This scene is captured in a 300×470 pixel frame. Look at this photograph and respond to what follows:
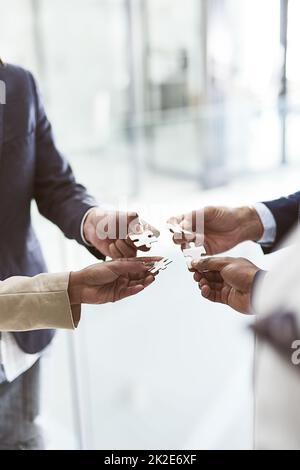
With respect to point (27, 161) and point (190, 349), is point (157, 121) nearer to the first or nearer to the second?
point (190, 349)

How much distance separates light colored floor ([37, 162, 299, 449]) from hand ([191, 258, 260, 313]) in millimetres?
26

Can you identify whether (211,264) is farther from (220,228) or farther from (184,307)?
(184,307)

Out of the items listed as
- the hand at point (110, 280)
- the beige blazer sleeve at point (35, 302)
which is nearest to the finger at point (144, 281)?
the hand at point (110, 280)

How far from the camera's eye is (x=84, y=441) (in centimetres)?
105

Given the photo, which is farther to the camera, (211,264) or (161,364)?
(161,364)

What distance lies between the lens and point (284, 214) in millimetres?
740

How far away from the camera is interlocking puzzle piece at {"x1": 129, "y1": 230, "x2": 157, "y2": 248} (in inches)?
30.0

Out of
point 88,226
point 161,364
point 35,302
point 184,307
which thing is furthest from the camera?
point 161,364

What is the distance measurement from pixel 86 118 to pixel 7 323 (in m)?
2.64

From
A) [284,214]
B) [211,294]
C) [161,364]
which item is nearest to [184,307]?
[211,294]

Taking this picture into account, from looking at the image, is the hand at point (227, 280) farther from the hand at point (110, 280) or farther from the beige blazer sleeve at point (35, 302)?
the beige blazer sleeve at point (35, 302)

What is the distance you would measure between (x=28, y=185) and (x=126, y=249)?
0.19m

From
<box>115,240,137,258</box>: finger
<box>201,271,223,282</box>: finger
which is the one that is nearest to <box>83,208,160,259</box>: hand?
<box>115,240,137,258</box>: finger

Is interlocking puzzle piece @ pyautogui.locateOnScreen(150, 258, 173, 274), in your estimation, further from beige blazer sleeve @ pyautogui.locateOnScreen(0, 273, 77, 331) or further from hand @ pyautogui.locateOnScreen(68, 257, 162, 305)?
beige blazer sleeve @ pyautogui.locateOnScreen(0, 273, 77, 331)
